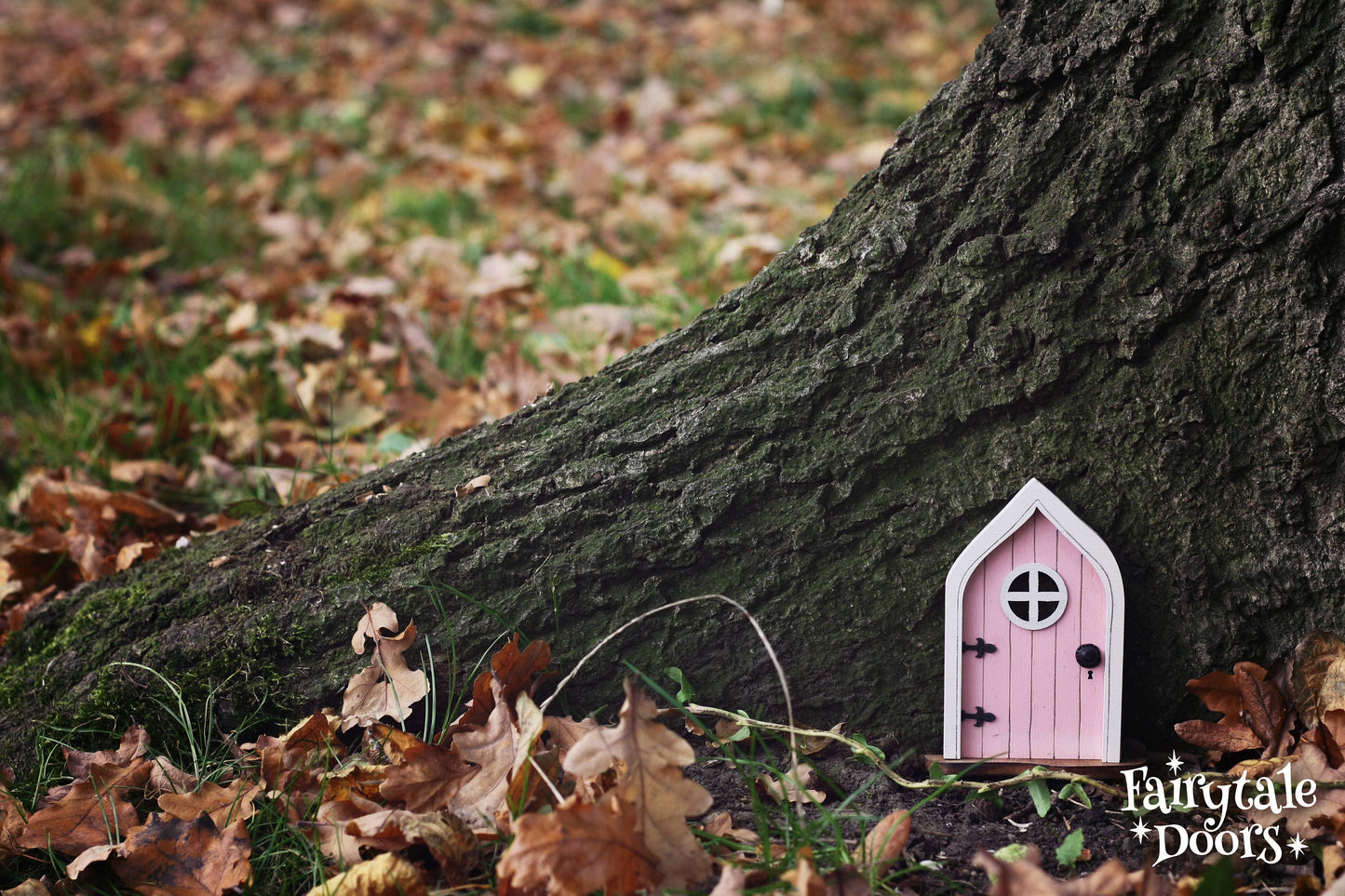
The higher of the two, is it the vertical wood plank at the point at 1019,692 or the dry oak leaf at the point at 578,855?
the vertical wood plank at the point at 1019,692

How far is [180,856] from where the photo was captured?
1.50m

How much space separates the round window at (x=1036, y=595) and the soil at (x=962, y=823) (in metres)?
0.27

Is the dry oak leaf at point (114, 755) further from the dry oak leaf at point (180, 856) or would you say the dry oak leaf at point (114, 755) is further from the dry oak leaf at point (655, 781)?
the dry oak leaf at point (655, 781)

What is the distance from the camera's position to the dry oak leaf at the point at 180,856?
4.85 ft

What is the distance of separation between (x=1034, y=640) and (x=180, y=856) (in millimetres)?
1358

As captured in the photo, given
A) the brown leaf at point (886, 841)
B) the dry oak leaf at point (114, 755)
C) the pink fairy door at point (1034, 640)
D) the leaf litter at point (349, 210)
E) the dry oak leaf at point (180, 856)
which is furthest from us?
the leaf litter at point (349, 210)

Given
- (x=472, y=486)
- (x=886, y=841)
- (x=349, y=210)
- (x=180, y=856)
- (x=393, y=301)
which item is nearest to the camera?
(x=886, y=841)

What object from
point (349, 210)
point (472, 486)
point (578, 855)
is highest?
point (349, 210)

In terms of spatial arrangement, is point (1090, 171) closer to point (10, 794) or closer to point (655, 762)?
point (655, 762)

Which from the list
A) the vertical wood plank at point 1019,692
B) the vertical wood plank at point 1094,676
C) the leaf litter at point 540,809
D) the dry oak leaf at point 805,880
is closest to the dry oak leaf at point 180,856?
the leaf litter at point 540,809

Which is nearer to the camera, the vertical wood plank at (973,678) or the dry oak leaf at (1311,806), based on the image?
the dry oak leaf at (1311,806)

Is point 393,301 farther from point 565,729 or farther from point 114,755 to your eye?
point 565,729

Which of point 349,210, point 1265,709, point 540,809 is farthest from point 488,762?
point 349,210

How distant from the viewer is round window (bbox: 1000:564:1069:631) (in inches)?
63.8
